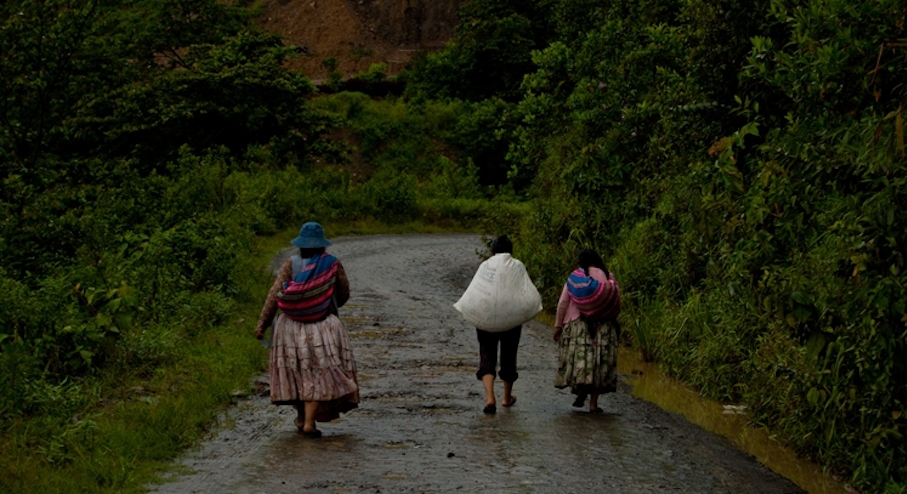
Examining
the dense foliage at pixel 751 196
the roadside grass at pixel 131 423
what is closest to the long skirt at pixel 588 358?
the dense foliage at pixel 751 196

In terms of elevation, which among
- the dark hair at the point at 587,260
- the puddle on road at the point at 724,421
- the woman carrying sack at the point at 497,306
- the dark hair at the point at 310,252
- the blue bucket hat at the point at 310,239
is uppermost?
the blue bucket hat at the point at 310,239

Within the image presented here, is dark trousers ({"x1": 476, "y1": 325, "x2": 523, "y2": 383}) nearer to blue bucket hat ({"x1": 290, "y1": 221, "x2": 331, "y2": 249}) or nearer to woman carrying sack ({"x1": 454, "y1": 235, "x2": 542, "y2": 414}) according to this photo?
woman carrying sack ({"x1": 454, "y1": 235, "x2": 542, "y2": 414})

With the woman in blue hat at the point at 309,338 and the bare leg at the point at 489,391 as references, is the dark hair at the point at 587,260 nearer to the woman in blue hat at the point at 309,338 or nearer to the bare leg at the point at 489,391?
the bare leg at the point at 489,391

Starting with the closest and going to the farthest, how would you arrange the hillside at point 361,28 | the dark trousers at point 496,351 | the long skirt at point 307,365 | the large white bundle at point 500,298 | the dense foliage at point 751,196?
the dense foliage at point 751,196, the long skirt at point 307,365, the large white bundle at point 500,298, the dark trousers at point 496,351, the hillside at point 361,28

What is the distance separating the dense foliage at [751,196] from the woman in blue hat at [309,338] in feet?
10.7

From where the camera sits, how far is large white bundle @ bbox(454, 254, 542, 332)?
1078 cm

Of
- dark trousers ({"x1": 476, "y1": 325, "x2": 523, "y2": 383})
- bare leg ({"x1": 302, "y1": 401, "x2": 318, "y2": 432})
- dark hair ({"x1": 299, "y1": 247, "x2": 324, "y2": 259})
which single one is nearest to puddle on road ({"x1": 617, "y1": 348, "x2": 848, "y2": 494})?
dark trousers ({"x1": 476, "y1": 325, "x2": 523, "y2": 383})

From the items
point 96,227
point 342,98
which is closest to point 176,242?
point 96,227

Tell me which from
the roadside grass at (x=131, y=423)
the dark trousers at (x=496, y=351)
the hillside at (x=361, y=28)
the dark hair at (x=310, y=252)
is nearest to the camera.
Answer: the roadside grass at (x=131, y=423)

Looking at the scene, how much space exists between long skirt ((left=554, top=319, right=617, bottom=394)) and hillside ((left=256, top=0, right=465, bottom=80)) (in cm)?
4793

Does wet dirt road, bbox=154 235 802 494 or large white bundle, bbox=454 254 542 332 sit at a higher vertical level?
large white bundle, bbox=454 254 542 332

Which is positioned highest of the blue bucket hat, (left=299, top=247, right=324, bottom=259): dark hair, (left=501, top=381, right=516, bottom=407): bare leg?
the blue bucket hat

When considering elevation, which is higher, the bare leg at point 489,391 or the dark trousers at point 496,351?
the dark trousers at point 496,351

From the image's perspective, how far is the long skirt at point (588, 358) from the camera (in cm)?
1095
